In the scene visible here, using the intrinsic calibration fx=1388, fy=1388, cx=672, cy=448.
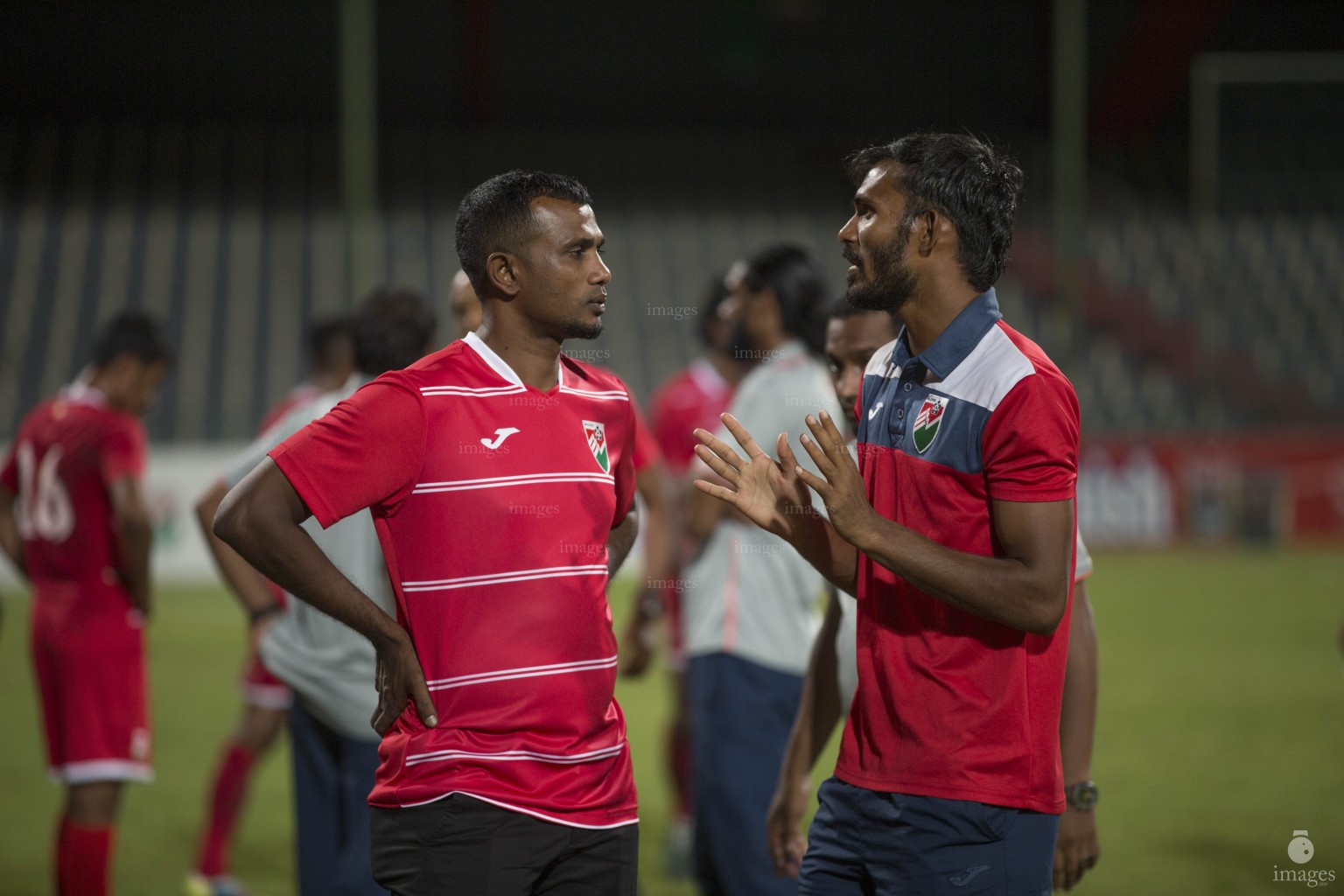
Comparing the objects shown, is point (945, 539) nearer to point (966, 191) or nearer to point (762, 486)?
point (762, 486)

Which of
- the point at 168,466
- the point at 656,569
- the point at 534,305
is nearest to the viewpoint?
the point at 534,305

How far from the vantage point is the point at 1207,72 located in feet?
71.5

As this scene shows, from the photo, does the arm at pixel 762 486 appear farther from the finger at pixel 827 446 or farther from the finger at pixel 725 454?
the finger at pixel 827 446

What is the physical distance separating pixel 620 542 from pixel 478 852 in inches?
29.0

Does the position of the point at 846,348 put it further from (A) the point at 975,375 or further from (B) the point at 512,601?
(B) the point at 512,601

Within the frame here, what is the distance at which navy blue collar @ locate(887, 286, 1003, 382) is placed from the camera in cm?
239

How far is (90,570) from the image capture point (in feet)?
15.6

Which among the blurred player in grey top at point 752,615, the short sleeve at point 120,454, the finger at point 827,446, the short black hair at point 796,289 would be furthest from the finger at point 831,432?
the short sleeve at point 120,454

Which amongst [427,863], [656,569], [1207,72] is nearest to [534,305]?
[427,863]

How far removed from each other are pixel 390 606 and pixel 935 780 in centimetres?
172

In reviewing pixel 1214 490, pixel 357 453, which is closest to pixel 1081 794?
pixel 357 453

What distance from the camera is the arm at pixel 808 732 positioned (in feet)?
9.86

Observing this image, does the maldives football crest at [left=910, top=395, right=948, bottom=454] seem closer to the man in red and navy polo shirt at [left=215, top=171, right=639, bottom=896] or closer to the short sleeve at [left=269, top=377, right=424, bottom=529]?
the man in red and navy polo shirt at [left=215, top=171, right=639, bottom=896]

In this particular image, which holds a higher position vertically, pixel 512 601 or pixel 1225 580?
pixel 512 601
